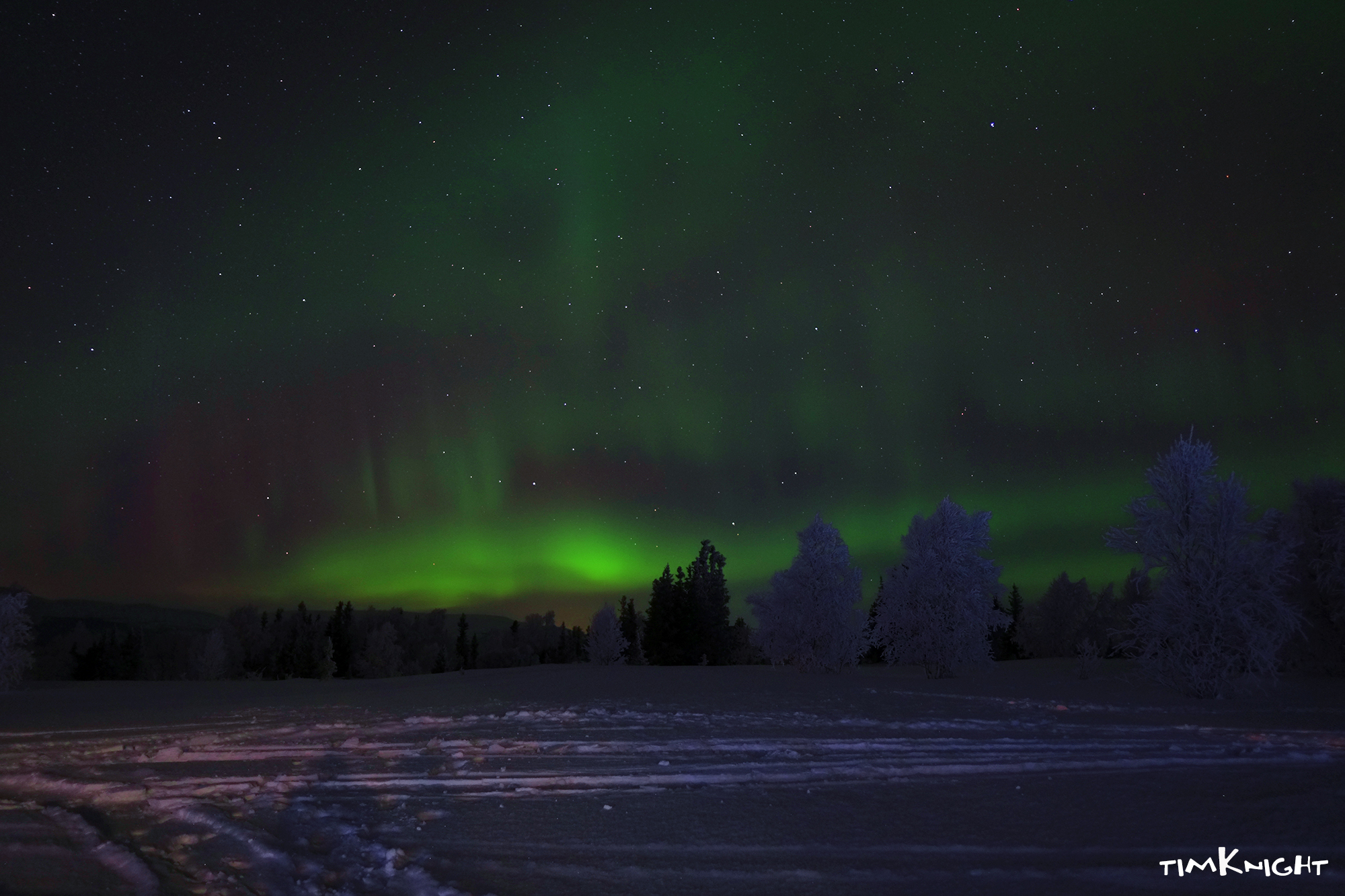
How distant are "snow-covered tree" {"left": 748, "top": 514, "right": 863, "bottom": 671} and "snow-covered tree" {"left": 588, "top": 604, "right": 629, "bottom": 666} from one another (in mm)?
35614

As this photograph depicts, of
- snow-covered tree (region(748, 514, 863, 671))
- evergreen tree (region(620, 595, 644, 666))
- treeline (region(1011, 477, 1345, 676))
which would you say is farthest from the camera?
evergreen tree (region(620, 595, 644, 666))

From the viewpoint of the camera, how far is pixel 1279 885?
13.6ft

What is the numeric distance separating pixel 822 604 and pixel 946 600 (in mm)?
5726

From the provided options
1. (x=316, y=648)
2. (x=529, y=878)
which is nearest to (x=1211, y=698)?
(x=529, y=878)

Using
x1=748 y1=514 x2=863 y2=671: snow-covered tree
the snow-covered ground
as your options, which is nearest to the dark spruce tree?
x1=748 y1=514 x2=863 y2=671: snow-covered tree

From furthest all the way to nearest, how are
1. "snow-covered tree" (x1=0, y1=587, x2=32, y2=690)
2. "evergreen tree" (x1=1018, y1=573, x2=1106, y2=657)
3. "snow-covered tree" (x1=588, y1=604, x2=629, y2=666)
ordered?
"snow-covered tree" (x1=588, y1=604, x2=629, y2=666)
"evergreen tree" (x1=1018, y1=573, x2=1106, y2=657)
"snow-covered tree" (x1=0, y1=587, x2=32, y2=690)

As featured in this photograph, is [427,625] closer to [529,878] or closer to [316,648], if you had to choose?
[316,648]

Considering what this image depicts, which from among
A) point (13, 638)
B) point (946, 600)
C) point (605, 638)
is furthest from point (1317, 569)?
point (605, 638)

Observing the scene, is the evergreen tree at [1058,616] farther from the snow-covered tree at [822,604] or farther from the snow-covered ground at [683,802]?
the snow-covered ground at [683,802]

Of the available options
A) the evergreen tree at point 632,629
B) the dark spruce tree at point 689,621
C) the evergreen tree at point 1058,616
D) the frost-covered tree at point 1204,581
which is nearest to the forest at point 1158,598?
the frost-covered tree at point 1204,581

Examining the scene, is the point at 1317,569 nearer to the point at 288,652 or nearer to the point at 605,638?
the point at 605,638

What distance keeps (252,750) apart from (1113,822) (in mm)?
9701

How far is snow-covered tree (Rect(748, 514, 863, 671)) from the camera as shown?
30312mm

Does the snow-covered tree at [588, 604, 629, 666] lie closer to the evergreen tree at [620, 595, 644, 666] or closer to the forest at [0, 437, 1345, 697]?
the evergreen tree at [620, 595, 644, 666]
